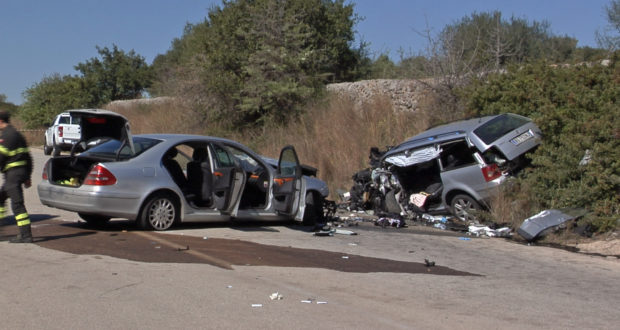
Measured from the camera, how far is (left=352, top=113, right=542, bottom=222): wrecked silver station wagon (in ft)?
42.0

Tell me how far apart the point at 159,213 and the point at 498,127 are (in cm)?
700

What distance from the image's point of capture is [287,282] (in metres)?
7.36

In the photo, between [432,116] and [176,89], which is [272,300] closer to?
[432,116]

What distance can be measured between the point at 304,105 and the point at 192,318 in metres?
19.1

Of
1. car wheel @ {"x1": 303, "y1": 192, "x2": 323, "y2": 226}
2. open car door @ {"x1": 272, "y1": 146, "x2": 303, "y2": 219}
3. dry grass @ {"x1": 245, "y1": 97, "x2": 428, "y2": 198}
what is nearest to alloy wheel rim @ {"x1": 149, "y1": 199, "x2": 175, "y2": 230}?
open car door @ {"x1": 272, "y1": 146, "x2": 303, "y2": 219}

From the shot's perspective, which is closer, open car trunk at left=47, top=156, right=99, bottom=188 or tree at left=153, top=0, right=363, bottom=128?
open car trunk at left=47, top=156, right=99, bottom=188

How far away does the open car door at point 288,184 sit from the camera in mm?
10656

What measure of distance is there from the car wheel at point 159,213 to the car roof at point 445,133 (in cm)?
550

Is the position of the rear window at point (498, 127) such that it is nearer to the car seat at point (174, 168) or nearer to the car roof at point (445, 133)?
the car roof at point (445, 133)

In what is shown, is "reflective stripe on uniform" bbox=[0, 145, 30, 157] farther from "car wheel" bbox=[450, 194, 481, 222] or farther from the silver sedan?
"car wheel" bbox=[450, 194, 481, 222]

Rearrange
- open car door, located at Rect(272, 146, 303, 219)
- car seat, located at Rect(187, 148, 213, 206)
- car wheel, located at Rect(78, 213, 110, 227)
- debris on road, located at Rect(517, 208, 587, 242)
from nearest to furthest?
open car door, located at Rect(272, 146, 303, 219), car wheel, located at Rect(78, 213, 110, 227), car seat, located at Rect(187, 148, 213, 206), debris on road, located at Rect(517, 208, 587, 242)

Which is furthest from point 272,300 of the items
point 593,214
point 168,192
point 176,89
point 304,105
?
point 176,89

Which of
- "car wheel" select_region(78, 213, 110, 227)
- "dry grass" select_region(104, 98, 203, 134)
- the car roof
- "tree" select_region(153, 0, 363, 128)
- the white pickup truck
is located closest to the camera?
"car wheel" select_region(78, 213, 110, 227)

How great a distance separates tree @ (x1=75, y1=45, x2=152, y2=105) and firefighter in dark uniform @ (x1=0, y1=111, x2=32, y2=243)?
142 ft
